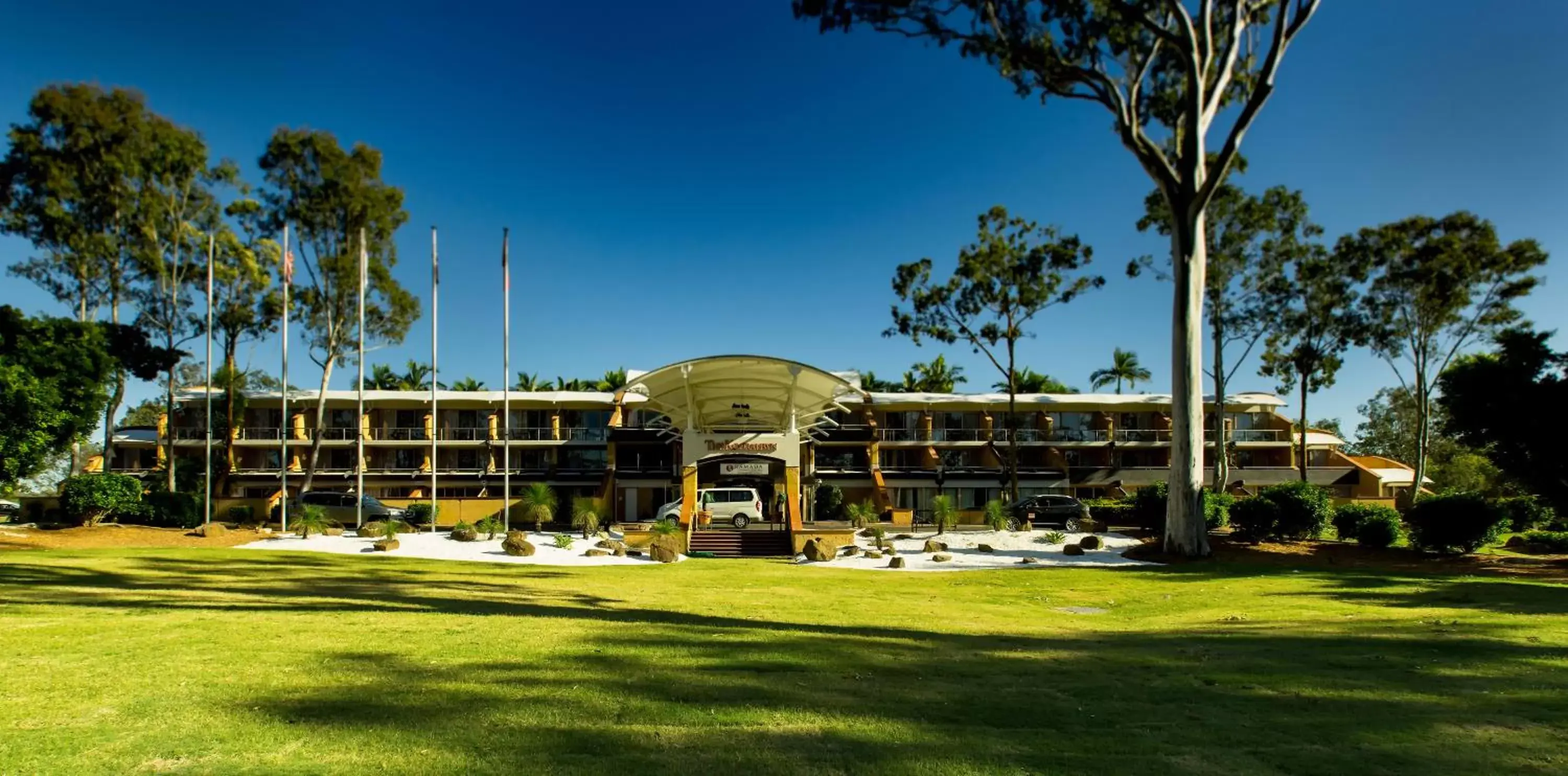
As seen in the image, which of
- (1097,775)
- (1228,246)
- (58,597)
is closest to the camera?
(1097,775)

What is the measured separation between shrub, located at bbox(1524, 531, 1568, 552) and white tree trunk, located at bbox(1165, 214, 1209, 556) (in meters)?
9.45

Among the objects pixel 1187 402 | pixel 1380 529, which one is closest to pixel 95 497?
pixel 1187 402

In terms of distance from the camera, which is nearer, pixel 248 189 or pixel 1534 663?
pixel 1534 663

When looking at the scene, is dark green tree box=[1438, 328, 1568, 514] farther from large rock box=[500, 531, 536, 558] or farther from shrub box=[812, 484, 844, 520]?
shrub box=[812, 484, 844, 520]

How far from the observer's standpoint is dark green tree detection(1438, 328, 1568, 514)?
64.2 ft

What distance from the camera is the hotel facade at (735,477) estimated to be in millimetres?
44375

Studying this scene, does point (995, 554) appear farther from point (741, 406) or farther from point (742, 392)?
point (741, 406)

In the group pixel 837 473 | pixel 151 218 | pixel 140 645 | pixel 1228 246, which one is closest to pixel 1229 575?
pixel 140 645

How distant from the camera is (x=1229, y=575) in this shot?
60.7ft

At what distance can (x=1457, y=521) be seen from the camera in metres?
21.0

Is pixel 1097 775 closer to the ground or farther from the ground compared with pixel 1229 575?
farther from the ground

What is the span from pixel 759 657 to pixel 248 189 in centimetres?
4169

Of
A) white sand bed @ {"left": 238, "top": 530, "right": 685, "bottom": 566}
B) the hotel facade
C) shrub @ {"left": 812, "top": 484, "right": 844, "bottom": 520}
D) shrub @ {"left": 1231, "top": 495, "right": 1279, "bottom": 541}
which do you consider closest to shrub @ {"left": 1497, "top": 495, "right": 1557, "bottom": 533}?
shrub @ {"left": 1231, "top": 495, "right": 1279, "bottom": 541}

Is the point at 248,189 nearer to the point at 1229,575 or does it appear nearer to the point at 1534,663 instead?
the point at 1229,575
